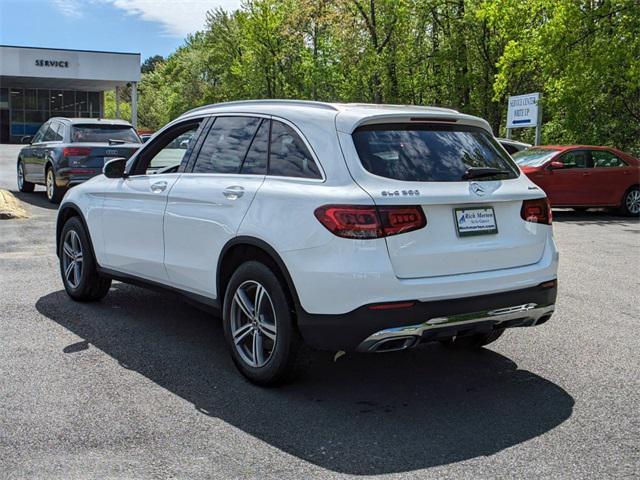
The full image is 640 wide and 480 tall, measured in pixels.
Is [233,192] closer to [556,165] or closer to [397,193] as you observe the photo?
[397,193]

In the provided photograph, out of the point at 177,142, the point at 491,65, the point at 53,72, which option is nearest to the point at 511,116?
the point at 491,65

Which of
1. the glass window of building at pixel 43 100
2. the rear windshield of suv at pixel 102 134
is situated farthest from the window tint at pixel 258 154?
the glass window of building at pixel 43 100

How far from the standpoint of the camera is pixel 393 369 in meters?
5.23

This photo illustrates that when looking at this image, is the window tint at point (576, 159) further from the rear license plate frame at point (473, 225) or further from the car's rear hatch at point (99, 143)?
the rear license plate frame at point (473, 225)

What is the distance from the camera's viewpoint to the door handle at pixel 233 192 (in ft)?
16.0

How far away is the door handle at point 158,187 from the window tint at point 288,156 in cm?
119

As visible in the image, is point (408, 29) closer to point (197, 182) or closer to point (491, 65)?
point (491, 65)

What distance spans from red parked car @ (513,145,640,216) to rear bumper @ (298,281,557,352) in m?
12.0

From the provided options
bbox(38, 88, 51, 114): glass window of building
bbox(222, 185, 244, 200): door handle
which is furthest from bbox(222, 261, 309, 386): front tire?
bbox(38, 88, 51, 114): glass window of building

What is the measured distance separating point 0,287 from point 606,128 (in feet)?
73.5

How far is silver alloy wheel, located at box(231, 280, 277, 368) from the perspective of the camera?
4664 millimetres

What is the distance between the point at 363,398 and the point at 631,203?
14343mm

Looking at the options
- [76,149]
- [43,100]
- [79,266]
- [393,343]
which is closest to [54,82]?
[43,100]

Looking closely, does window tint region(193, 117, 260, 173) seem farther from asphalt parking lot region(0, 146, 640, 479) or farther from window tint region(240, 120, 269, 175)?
asphalt parking lot region(0, 146, 640, 479)
